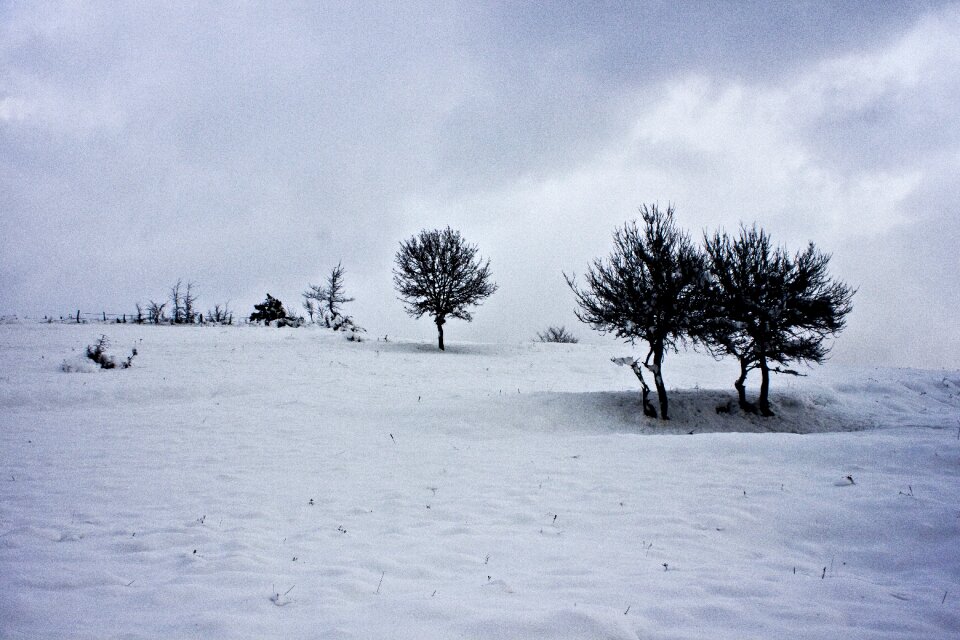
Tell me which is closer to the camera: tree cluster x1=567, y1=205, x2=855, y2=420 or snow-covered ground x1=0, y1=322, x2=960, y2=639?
snow-covered ground x1=0, y1=322, x2=960, y2=639

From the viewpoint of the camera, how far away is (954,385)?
20906 millimetres

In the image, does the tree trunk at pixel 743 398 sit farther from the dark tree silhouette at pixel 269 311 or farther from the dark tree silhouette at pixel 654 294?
the dark tree silhouette at pixel 269 311

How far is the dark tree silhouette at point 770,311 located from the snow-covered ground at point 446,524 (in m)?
4.43

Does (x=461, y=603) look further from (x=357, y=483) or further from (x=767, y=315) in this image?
(x=767, y=315)

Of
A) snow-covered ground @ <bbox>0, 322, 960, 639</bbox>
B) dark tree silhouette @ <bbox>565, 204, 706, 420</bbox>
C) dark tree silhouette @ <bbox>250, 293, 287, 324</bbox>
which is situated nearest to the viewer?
snow-covered ground @ <bbox>0, 322, 960, 639</bbox>

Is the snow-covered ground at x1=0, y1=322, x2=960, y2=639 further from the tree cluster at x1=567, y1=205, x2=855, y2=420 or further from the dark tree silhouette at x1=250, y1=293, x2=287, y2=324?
the dark tree silhouette at x1=250, y1=293, x2=287, y2=324

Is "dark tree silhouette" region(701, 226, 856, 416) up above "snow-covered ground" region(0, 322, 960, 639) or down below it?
above

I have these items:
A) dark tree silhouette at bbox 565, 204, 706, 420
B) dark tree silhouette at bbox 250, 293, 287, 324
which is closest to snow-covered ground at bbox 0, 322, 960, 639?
dark tree silhouette at bbox 565, 204, 706, 420

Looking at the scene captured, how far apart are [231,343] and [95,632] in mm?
24296

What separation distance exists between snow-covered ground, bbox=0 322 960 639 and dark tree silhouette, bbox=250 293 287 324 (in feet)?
84.8

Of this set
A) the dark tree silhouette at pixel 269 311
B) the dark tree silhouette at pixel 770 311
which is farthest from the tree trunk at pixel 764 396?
the dark tree silhouette at pixel 269 311

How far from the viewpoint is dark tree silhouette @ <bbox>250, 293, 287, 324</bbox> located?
39156 mm

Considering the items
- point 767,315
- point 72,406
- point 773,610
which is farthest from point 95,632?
point 767,315

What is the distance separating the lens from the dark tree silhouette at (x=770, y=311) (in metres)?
15.7
